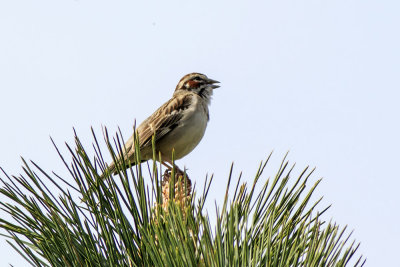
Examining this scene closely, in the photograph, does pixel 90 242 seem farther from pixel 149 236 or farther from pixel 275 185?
pixel 275 185

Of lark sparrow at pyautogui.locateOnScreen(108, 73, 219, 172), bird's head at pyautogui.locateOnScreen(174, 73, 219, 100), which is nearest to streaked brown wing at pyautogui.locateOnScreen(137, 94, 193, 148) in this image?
lark sparrow at pyautogui.locateOnScreen(108, 73, 219, 172)

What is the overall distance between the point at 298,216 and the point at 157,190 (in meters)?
0.58

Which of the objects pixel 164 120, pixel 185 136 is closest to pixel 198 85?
pixel 164 120

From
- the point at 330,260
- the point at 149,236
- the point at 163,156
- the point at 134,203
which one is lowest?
the point at 330,260

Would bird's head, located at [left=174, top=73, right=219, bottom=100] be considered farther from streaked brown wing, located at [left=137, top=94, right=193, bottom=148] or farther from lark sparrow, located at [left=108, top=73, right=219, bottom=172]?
streaked brown wing, located at [left=137, top=94, right=193, bottom=148]

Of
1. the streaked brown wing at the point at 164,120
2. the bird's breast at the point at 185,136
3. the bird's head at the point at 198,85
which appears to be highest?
the bird's head at the point at 198,85

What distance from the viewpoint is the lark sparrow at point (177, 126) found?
6098 millimetres

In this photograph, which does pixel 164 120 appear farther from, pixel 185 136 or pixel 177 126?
pixel 185 136

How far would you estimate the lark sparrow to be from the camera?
20.0ft

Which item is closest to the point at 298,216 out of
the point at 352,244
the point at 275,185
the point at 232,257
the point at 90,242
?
the point at 275,185

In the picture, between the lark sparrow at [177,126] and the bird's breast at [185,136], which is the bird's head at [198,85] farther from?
the bird's breast at [185,136]

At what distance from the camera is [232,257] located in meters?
2.12

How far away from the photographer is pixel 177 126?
6293 mm

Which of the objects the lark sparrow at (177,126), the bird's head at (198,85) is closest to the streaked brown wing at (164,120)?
the lark sparrow at (177,126)
